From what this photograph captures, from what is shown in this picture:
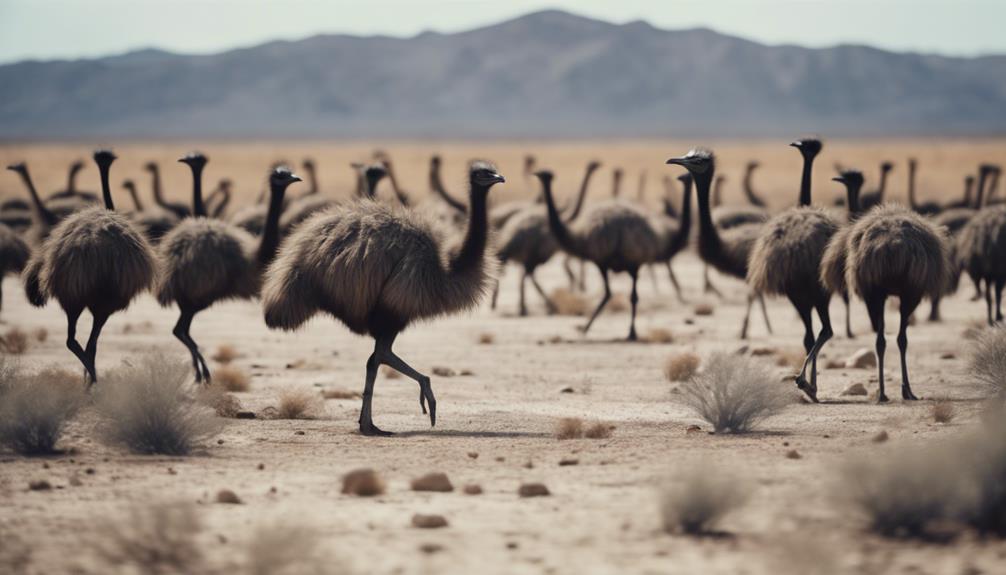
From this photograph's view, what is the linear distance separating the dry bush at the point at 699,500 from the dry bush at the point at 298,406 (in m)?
5.45

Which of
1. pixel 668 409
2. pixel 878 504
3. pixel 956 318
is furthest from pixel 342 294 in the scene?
pixel 956 318

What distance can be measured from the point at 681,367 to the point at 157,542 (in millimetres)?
8674

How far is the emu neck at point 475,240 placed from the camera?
11797 millimetres

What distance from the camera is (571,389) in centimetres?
1445

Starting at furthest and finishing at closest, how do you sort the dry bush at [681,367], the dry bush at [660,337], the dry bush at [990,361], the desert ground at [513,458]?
the dry bush at [660,337] < the dry bush at [681,367] < the dry bush at [990,361] < the desert ground at [513,458]

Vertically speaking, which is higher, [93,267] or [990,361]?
[93,267]

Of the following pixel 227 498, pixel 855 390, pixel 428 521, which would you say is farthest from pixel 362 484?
pixel 855 390

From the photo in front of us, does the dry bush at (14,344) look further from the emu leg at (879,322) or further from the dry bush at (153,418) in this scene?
the emu leg at (879,322)

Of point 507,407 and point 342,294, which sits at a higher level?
point 342,294

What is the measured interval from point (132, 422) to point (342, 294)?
2.09m

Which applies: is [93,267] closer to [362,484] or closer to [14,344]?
[14,344]

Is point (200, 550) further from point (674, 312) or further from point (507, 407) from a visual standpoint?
point (674, 312)

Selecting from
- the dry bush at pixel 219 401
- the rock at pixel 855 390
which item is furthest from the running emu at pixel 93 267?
the rock at pixel 855 390

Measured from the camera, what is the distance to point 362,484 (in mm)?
8562
